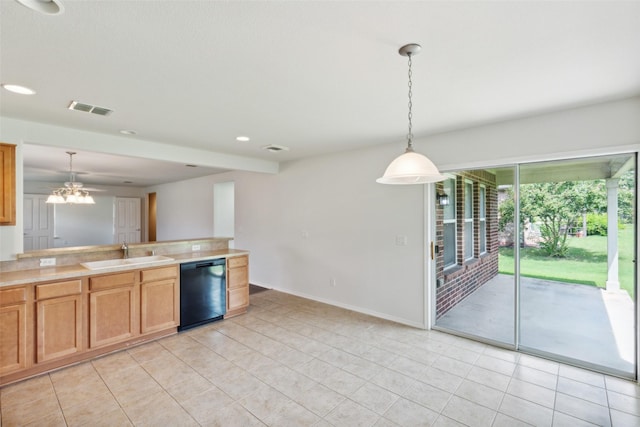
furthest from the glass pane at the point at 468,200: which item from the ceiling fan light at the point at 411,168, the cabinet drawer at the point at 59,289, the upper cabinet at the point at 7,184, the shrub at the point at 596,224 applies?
the upper cabinet at the point at 7,184

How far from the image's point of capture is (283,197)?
550 cm

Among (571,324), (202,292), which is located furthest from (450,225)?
(202,292)

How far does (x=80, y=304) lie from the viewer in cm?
290

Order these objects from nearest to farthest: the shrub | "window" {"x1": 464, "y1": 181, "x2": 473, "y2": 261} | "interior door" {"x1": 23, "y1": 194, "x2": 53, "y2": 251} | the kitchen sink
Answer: the shrub, the kitchen sink, "window" {"x1": 464, "y1": 181, "x2": 473, "y2": 261}, "interior door" {"x1": 23, "y1": 194, "x2": 53, "y2": 251}

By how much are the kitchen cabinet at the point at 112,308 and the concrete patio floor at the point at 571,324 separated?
3748mm

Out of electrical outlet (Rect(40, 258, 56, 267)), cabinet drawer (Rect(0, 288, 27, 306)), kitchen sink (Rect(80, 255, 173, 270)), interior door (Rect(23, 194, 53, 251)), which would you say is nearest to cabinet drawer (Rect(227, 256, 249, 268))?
kitchen sink (Rect(80, 255, 173, 270))

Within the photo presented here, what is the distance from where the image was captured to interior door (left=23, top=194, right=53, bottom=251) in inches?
295

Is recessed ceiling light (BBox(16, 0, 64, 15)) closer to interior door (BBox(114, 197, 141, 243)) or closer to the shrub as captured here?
the shrub

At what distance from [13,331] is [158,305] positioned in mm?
1194

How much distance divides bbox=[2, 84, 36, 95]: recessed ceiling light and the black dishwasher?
7.25 feet

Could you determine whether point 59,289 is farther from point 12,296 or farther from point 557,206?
point 557,206

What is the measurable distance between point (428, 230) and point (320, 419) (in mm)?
2444

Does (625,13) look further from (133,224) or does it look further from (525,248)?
(133,224)

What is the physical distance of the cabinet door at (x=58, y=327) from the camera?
2.68 metres
